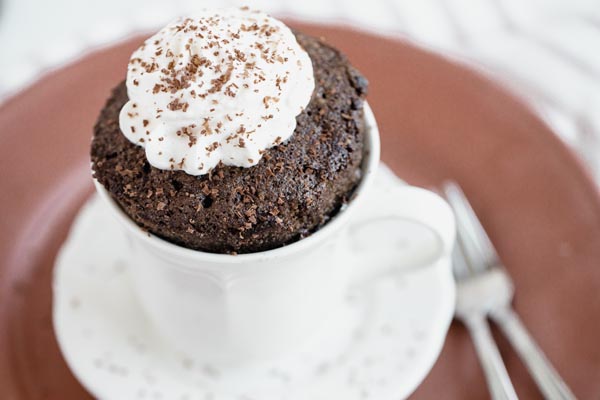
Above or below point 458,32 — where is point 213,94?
above

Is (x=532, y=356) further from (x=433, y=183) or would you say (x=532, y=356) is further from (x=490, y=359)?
(x=433, y=183)

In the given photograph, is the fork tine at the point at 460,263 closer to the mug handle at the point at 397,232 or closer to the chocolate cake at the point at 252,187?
Result: the mug handle at the point at 397,232

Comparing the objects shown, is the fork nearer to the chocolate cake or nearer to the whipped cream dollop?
the chocolate cake

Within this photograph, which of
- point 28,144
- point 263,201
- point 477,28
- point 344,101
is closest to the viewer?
point 263,201

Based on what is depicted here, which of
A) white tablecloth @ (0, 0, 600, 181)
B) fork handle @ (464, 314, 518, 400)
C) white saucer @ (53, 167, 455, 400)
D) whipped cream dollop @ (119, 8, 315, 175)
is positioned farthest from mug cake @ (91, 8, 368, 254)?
white tablecloth @ (0, 0, 600, 181)

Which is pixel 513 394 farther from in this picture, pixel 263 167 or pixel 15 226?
pixel 15 226

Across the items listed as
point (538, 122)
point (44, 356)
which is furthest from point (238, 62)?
point (538, 122)

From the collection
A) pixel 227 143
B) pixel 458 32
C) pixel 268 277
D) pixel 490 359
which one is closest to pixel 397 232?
pixel 490 359
